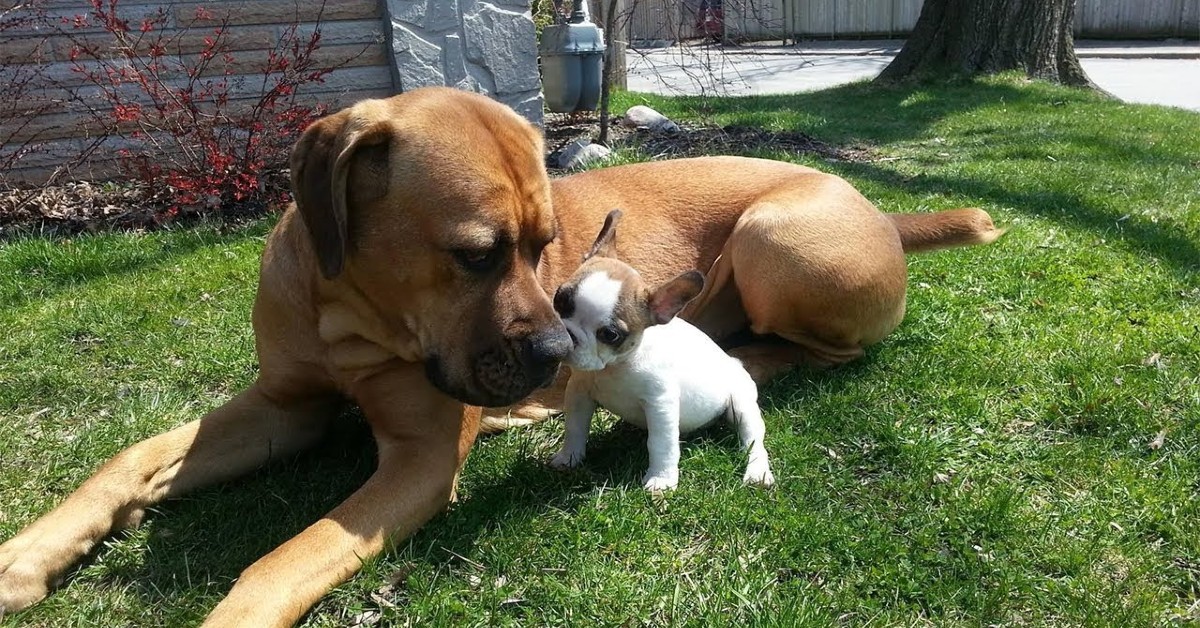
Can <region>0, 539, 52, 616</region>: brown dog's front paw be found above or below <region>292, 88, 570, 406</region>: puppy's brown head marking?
A: below

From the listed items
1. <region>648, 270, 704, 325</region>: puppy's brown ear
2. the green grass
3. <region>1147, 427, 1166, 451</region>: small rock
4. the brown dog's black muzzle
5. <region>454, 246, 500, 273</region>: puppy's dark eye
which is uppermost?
<region>454, 246, 500, 273</region>: puppy's dark eye

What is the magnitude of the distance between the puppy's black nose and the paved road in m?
6.87

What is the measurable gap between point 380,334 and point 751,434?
130cm

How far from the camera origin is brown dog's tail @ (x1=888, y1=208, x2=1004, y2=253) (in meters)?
3.94

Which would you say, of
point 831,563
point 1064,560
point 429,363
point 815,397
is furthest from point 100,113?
point 1064,560

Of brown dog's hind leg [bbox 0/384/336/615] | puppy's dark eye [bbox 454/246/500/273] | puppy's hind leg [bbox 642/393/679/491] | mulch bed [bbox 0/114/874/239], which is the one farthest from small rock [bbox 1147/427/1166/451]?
mulch bed [bbox 0/114/874/239]

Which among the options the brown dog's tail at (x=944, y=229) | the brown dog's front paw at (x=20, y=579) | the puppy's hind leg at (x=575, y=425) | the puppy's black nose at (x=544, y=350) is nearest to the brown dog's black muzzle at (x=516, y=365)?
the puppy's black nose at (x=544, y=350)

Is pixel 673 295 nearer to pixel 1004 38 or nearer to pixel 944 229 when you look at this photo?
pixel 944 229

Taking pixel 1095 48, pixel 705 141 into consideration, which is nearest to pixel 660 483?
pixel 705 141

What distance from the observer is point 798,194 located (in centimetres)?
376

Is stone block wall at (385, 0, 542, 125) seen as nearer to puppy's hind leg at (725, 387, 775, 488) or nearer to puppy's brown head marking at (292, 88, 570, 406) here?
puppy's brown head marking at (292, 88, 570, 406)

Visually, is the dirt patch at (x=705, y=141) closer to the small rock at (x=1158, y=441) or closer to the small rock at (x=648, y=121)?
the small rock at (x=648, y=121)

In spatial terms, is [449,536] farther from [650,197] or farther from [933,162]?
[933,162]

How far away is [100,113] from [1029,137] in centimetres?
872
